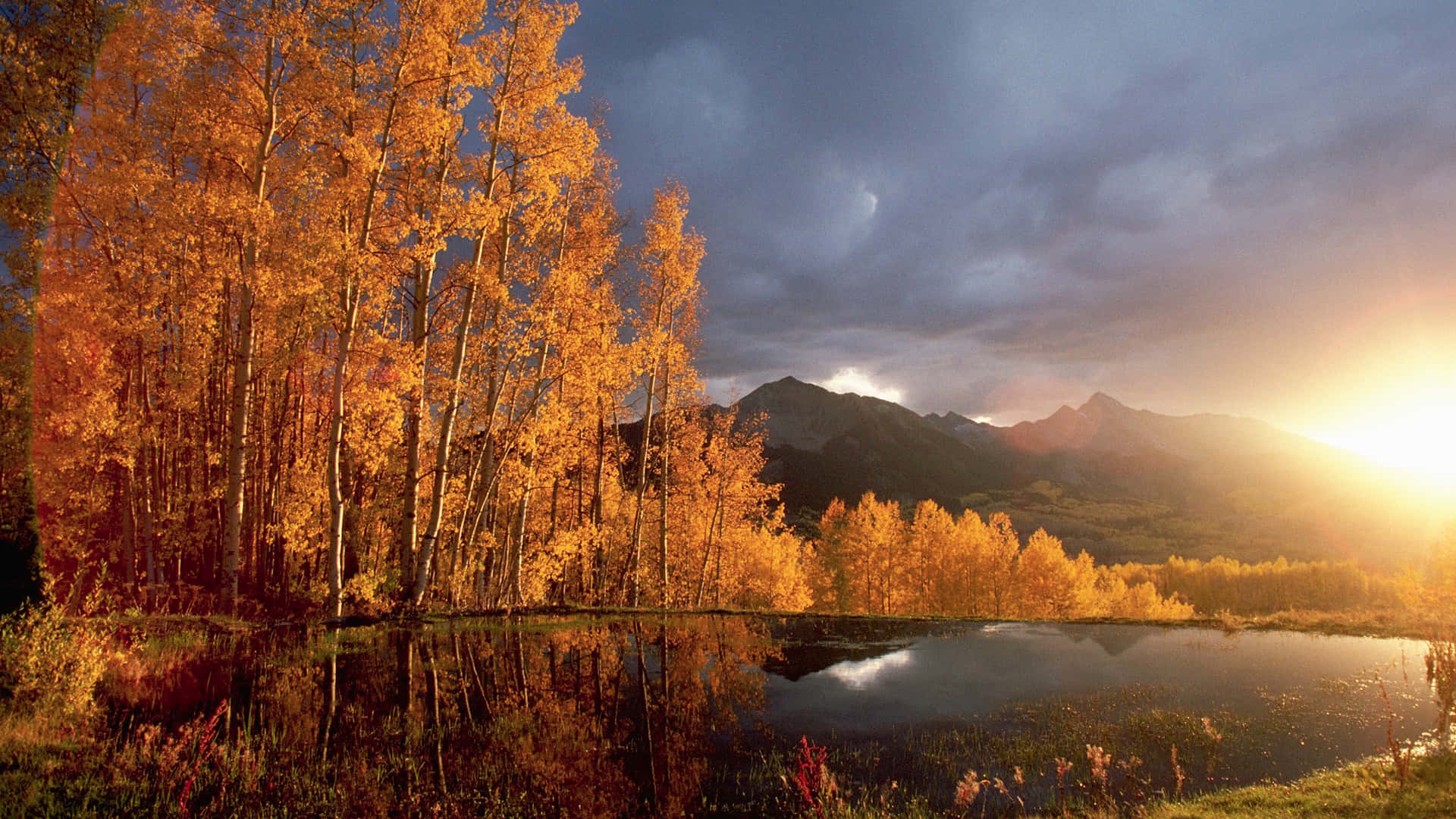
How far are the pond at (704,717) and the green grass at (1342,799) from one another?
0.39 metres

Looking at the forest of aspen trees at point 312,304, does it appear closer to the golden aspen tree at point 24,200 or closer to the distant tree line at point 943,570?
the golden aspen tree at point 24,200

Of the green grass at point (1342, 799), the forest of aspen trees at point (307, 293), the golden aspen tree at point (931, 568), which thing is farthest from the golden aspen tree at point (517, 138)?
the golden aspen tree at point (931, 568)

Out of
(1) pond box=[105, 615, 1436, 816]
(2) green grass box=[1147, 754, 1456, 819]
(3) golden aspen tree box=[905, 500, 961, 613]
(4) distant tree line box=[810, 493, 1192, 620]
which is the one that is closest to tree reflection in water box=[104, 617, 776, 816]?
(1) pond box=[105, 615, 1436, 816]

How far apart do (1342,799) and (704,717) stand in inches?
301

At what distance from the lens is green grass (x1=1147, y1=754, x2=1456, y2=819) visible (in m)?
6.46

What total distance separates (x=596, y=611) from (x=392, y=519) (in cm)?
949

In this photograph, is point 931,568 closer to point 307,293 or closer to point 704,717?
point 704,717

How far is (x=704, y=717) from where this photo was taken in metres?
9.23

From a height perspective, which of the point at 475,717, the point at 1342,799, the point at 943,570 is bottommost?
the point at 943,570

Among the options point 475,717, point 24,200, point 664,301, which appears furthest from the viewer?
point 664,301

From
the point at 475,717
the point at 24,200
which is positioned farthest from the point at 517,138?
the point at 475,717

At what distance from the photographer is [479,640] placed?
13266 mm

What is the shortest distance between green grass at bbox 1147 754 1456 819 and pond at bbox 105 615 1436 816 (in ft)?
1.28

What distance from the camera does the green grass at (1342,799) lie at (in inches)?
255
